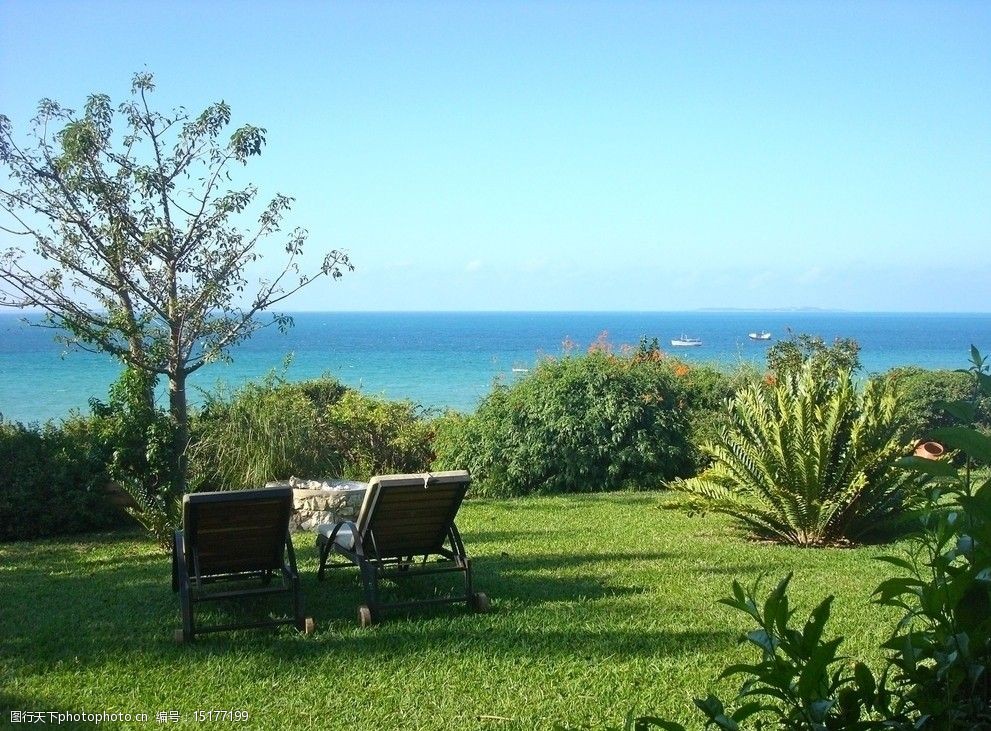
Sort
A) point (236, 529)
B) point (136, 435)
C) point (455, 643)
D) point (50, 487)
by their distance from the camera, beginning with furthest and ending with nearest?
point (136, 435) < point (50, 487) < point (236, 529) < point (455, 643)

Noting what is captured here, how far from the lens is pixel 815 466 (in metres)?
8.12

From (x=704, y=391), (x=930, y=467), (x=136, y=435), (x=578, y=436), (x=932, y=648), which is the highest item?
(x=930, y=467)

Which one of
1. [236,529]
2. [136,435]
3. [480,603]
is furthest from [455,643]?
[136,435]

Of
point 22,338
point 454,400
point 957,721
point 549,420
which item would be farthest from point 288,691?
point 22,338

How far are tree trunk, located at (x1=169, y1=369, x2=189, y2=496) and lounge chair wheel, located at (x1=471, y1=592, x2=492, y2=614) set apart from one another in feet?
18.8

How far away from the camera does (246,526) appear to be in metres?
6.12

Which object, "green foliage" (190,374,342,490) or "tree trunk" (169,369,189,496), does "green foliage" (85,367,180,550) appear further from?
"green foliage" (190,374,342,490)

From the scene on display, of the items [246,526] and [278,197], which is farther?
[278,197]

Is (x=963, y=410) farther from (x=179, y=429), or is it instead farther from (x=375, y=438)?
(x=375, y=438)

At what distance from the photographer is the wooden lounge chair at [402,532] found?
20.4 feet

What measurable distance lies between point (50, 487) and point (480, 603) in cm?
636

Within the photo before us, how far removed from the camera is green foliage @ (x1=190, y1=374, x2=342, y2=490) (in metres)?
11.4

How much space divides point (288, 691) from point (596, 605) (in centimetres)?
226

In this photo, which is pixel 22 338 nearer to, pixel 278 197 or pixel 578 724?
pixel 278 197
